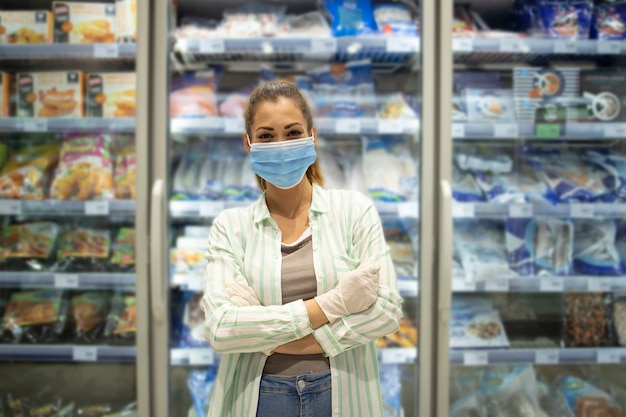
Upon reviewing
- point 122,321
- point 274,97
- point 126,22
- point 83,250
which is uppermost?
point 126,22

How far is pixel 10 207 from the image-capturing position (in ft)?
6.72

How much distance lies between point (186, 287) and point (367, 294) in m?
1.17

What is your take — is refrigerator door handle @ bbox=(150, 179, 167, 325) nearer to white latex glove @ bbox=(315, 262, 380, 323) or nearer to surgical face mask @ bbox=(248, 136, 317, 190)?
surgical face mask @ bbox=(248, 136, 317, 190)

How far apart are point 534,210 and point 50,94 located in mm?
2230

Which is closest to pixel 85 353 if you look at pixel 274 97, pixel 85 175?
pixel 85 175

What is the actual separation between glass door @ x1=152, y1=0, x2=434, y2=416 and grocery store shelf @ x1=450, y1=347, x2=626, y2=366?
0.23 meters

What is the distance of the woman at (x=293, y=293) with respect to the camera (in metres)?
1.11

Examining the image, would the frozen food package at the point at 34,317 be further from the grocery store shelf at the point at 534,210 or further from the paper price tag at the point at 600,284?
the paper price tag at the point at 600,284

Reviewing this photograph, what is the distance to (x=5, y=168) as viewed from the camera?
226cm

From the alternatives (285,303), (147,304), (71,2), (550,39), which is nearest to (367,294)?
(285,303)

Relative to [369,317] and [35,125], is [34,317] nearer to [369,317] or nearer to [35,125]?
[35,125]

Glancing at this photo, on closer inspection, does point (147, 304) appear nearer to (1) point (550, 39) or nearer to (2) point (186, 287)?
(2) point (186, 287)

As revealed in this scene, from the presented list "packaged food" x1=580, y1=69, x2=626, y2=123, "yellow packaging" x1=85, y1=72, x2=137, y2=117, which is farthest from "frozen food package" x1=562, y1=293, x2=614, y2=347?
"yellow packaging" x1=85, y1=72, x2=137, y2=117

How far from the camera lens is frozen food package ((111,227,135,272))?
2.22 meters
